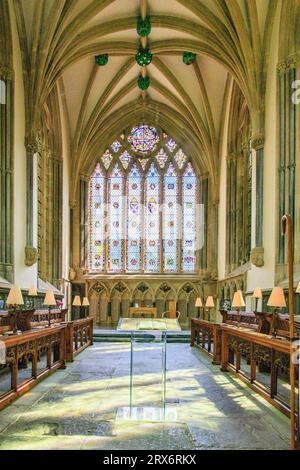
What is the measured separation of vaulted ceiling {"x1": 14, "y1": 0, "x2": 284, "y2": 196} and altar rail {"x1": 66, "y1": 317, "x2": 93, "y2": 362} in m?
5.99

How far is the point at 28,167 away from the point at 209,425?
35.1 feet

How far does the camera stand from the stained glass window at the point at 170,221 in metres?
21.8

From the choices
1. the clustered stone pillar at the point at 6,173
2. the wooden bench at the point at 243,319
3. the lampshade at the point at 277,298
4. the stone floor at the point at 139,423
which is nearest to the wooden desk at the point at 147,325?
the stone floor at the point at 139,423

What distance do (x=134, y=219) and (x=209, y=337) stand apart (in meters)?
11.4

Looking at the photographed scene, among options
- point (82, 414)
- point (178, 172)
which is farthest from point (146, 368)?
point (178, 172)

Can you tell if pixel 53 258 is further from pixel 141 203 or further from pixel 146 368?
pixel 146 368

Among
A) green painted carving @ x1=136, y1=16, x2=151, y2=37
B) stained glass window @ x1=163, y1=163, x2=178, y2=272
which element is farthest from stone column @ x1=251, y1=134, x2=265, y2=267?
stained glass window @ x1=163, y1=163, x2=178, y2=272

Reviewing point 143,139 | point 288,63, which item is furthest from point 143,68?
point 288,63

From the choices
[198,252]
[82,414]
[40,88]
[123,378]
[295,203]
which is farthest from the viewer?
[198,252]

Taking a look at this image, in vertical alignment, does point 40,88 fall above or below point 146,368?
above

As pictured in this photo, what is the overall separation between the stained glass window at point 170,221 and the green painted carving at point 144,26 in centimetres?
778

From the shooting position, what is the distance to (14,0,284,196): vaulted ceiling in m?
13.1

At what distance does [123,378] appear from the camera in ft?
26.2

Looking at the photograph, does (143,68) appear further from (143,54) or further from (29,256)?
(29,256)
